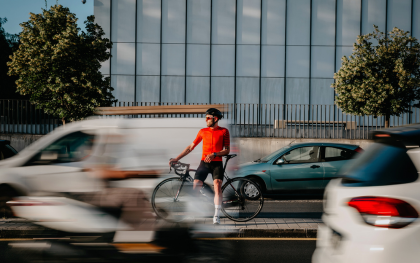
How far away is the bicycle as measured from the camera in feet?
18.4

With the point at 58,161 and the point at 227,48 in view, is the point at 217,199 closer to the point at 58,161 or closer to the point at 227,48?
the point at 58,161

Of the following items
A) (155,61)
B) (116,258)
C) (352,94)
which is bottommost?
(116,258)

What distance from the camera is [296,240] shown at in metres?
5.57

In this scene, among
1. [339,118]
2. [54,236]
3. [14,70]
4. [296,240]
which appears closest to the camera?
[54,236]

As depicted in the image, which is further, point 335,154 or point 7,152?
point 335,154

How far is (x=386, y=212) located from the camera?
230 centimetres

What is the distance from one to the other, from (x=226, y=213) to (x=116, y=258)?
11.3 feet

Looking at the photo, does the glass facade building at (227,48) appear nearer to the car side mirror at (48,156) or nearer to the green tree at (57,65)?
the green tree at (57,65)

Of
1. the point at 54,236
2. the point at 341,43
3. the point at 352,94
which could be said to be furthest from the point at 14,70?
the point at 341,43

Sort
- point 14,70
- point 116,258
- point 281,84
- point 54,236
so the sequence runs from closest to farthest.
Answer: point 116,258
point 54,236
point 14,70
point 281,84

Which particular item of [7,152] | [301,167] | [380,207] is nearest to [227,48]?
[301,167]

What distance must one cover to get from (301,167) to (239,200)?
303 cm

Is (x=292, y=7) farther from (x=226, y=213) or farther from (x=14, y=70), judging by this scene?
(x=226, y=213)

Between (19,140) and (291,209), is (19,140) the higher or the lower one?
the higher one
